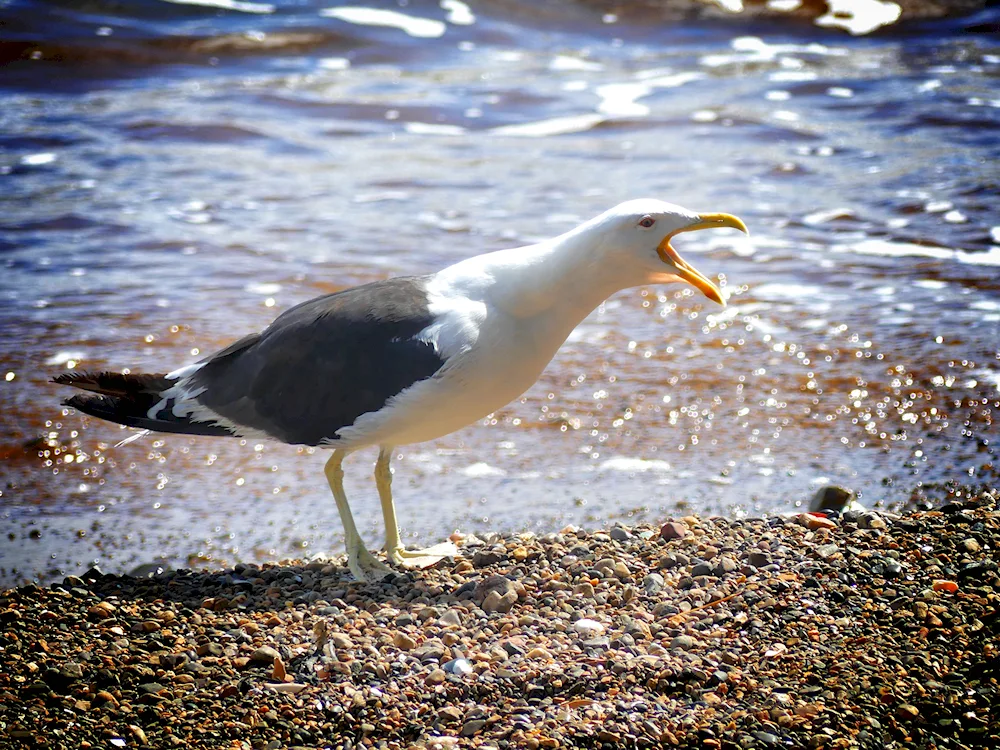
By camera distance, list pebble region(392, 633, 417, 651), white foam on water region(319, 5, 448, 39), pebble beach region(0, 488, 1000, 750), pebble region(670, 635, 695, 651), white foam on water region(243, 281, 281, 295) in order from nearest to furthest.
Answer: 1. pebble beach region(0, 488, 1000, 750)
2. pebble region(670, 635, 695, 651)
3. pebble region(392, 633, 417, 651)
4. white foam on water region(243, 281, 281, 295)
5. white foam on water region(319, 5, 448, 39)

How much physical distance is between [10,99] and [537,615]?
10987mm

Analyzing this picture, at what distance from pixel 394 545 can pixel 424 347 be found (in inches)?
33.3

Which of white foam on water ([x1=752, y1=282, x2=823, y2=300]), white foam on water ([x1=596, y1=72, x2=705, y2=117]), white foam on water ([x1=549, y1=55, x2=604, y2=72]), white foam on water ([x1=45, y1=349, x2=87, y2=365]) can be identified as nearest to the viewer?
white foam on water ([x1=45, y1=349, x2=87, y2=365])

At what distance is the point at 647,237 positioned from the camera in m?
4.02


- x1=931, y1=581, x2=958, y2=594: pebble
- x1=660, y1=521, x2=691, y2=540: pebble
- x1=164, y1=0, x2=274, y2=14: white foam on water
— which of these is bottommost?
x1=660, y1=521, x2=691, y2=540: pebble

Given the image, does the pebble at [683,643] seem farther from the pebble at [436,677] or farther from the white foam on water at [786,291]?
the white foam on water at [786,291]

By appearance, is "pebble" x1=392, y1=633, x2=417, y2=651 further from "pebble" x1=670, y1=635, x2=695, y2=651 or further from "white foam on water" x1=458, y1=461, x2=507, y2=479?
"white foam on water" x1=458, y1=461, x2=507, y2=479

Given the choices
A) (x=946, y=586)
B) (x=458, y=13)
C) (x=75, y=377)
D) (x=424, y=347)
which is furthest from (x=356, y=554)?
(x=458, y=13)

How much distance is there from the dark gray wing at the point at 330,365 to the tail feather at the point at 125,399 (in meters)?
0.21

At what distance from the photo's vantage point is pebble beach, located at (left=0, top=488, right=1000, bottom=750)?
10.5ft

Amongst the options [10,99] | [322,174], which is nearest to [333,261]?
[322,174]

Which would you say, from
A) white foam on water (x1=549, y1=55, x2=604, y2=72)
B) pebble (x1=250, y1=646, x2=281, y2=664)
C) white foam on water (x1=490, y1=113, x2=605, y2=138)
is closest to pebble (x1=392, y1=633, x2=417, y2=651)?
pebble (x1=250, y1=646, x2=281, y2=664)

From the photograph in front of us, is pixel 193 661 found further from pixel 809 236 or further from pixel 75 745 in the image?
pixel 809 236

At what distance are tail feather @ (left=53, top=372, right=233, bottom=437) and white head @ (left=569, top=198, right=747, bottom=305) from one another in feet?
5.74
